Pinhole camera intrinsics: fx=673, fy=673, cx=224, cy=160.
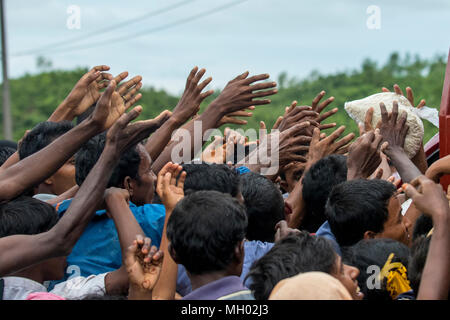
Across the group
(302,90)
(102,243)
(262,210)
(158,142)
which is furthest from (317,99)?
(302,90)

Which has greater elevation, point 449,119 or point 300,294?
point 449,119

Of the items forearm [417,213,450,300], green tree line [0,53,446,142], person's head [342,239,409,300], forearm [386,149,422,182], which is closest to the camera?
forearm [417,213,450,300]

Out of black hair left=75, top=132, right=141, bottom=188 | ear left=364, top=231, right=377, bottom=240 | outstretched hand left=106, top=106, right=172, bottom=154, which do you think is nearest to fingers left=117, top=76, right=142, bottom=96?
black hair left=75, top=132, right=141, bottom=188

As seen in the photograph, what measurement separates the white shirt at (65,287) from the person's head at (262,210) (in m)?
0.85

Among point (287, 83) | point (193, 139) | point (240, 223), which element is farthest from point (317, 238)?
point (287, 83)

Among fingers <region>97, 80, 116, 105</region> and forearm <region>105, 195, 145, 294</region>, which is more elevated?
fingers <region>97, 80, 116, 105</region>

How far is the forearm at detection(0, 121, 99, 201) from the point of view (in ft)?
9.34

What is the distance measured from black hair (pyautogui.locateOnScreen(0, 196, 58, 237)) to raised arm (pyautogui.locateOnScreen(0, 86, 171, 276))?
249 mm

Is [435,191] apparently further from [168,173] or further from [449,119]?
[449,119]

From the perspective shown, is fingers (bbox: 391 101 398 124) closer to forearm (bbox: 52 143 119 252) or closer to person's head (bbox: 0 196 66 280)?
forearm (bbox: 52 143 119 252)

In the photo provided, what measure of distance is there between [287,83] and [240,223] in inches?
713

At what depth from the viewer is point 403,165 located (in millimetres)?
3609

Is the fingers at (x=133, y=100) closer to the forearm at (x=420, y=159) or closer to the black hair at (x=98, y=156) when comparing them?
the black hair at (x=98, y=156)

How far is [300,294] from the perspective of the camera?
1907 mm
